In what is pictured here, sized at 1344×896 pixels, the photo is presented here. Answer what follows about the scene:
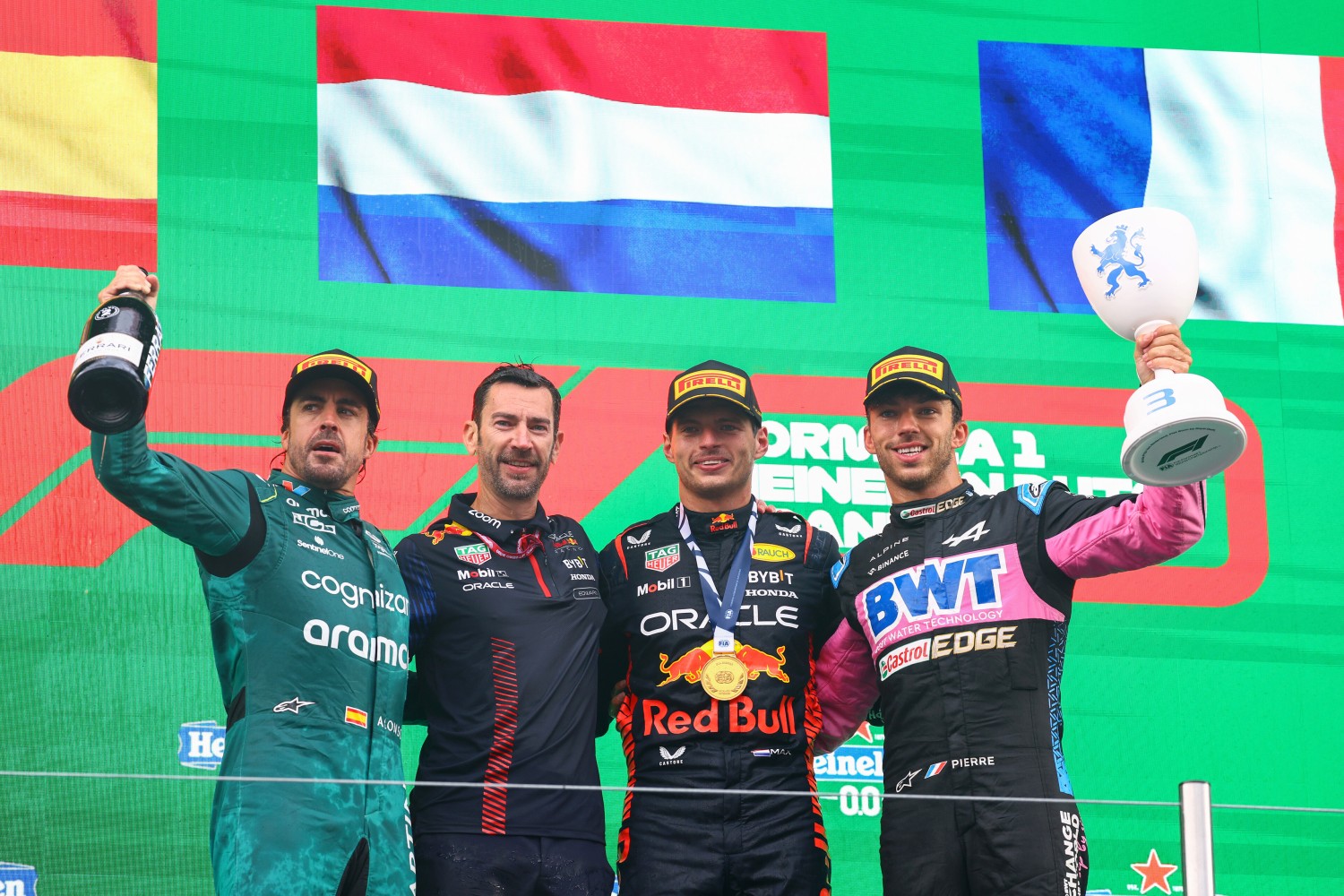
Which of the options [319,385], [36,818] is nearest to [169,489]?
[319,385]

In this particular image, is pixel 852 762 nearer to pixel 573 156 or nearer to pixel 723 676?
pixel 723 676

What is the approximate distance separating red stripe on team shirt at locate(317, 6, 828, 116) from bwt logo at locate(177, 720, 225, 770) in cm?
152

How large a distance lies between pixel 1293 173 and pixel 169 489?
9.98ft

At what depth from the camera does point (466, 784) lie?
8.24ft

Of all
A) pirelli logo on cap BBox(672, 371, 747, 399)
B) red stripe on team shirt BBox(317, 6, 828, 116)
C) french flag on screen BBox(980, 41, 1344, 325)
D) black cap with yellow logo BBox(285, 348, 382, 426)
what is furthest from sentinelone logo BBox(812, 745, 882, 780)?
red stripe on team shirt BBox(317, 6, 828, 116)

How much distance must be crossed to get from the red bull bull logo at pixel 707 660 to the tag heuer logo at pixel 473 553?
1.18 feet

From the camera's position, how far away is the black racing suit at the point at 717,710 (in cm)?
267

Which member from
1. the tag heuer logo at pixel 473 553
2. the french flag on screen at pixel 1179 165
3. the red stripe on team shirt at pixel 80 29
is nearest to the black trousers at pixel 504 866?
the tag heuer logo at pixel 473 553

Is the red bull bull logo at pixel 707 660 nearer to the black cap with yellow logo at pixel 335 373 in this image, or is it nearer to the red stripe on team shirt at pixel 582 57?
the black cap with yellow logo at pixel 335 373

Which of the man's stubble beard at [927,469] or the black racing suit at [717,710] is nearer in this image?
the black racing suit at [717,710]

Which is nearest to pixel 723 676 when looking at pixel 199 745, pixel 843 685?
pixel 843 685

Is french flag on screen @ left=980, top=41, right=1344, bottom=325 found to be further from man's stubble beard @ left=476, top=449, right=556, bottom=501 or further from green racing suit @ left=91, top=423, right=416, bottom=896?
green racing suit @ left=91, top=423, right=416, bottom=896

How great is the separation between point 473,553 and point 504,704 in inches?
11.8

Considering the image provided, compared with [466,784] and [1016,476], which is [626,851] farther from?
[1016,476]
